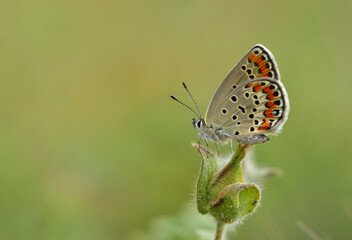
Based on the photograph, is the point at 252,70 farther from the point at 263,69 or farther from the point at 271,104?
the point at 271,104

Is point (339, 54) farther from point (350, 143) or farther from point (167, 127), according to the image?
point (167, 127)

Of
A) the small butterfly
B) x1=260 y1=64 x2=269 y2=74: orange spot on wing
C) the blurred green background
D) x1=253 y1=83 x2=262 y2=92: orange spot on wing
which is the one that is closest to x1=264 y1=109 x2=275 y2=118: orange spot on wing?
the small butterfly

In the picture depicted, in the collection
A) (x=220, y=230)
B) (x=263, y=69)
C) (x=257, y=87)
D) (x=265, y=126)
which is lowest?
(x=220, y=230)

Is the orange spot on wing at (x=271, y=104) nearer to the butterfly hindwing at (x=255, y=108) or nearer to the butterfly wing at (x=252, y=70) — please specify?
the butterfly hindwing at (x=255, y=108)

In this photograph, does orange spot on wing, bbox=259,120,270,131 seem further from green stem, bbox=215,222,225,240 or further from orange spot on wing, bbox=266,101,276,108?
green stem, bbox=215,222,225,240

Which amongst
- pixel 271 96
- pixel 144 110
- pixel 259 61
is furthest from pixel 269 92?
pixel 144 110
